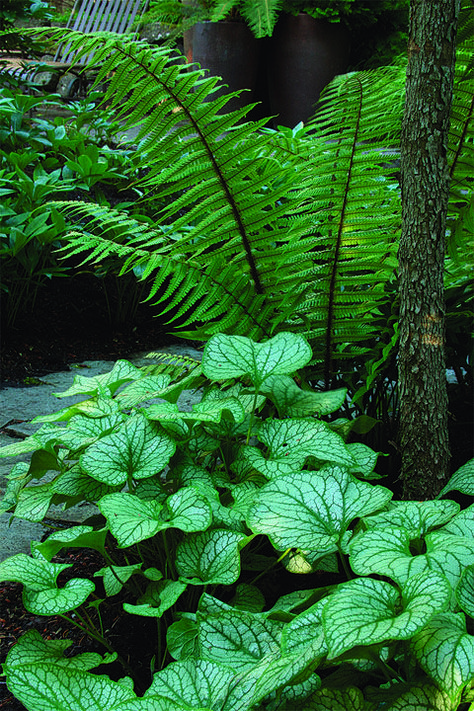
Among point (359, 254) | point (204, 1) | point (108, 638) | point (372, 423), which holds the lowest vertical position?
point (108, 638)

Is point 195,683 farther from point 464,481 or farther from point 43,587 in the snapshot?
point 464,481

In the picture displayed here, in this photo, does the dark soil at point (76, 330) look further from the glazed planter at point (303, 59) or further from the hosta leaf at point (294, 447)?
the glazed planter at point (303, 59)

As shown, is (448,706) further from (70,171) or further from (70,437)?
(70,171)

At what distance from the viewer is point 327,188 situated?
1.59 m

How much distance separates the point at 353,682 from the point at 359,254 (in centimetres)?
99

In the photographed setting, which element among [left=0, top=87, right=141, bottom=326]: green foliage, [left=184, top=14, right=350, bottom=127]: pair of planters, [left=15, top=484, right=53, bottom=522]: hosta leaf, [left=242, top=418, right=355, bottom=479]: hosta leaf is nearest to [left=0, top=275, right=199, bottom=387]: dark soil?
[left=0, top=87, right=141, bottom=326]: green foliage

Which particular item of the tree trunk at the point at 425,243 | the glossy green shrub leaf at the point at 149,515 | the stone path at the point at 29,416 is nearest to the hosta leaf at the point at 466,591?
the glossy green shrub leaf at the point at 149,515

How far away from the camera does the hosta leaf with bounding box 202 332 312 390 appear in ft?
4.36

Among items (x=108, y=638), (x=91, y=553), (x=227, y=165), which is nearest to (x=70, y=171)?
(x=227, y=165)

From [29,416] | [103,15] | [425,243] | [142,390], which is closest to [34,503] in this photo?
[142,390]

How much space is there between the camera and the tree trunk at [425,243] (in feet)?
4.23

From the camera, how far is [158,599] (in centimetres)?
120

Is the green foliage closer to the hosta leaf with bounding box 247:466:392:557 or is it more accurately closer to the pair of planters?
the hosta leaf with bounding box 247:466:392:557

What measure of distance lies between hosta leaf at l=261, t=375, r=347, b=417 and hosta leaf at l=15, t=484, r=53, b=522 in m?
0.50
